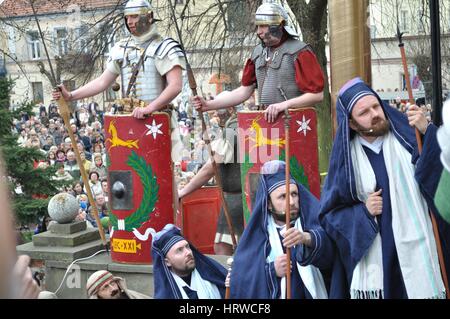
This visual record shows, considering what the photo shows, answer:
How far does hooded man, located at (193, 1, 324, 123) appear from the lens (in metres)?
5.78

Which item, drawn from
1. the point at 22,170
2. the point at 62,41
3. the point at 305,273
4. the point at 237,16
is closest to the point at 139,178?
the point at 305,273

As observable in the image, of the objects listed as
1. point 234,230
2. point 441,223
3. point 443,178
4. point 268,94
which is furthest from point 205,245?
point 443,178

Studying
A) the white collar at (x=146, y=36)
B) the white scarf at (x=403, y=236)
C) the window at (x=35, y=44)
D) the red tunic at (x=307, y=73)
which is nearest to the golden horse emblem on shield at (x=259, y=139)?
the red tunic at (x=307, y=73)

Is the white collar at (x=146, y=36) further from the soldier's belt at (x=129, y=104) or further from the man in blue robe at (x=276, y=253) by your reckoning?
the man in blue robe at (x=276, y=253)

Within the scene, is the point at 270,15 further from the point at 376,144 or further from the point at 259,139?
the point at 376,144

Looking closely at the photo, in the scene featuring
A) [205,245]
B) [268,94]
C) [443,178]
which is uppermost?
[268,94]

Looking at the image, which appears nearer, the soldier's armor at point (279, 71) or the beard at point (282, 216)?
the beard at point (282, 216)

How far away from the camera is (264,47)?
5.96 metres

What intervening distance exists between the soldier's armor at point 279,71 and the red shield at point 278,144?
8.4 inches

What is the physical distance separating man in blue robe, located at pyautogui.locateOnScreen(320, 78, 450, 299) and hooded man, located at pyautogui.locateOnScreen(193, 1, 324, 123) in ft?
4.53

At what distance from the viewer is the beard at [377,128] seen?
169 inches

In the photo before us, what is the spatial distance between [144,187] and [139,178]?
71 millimetres
